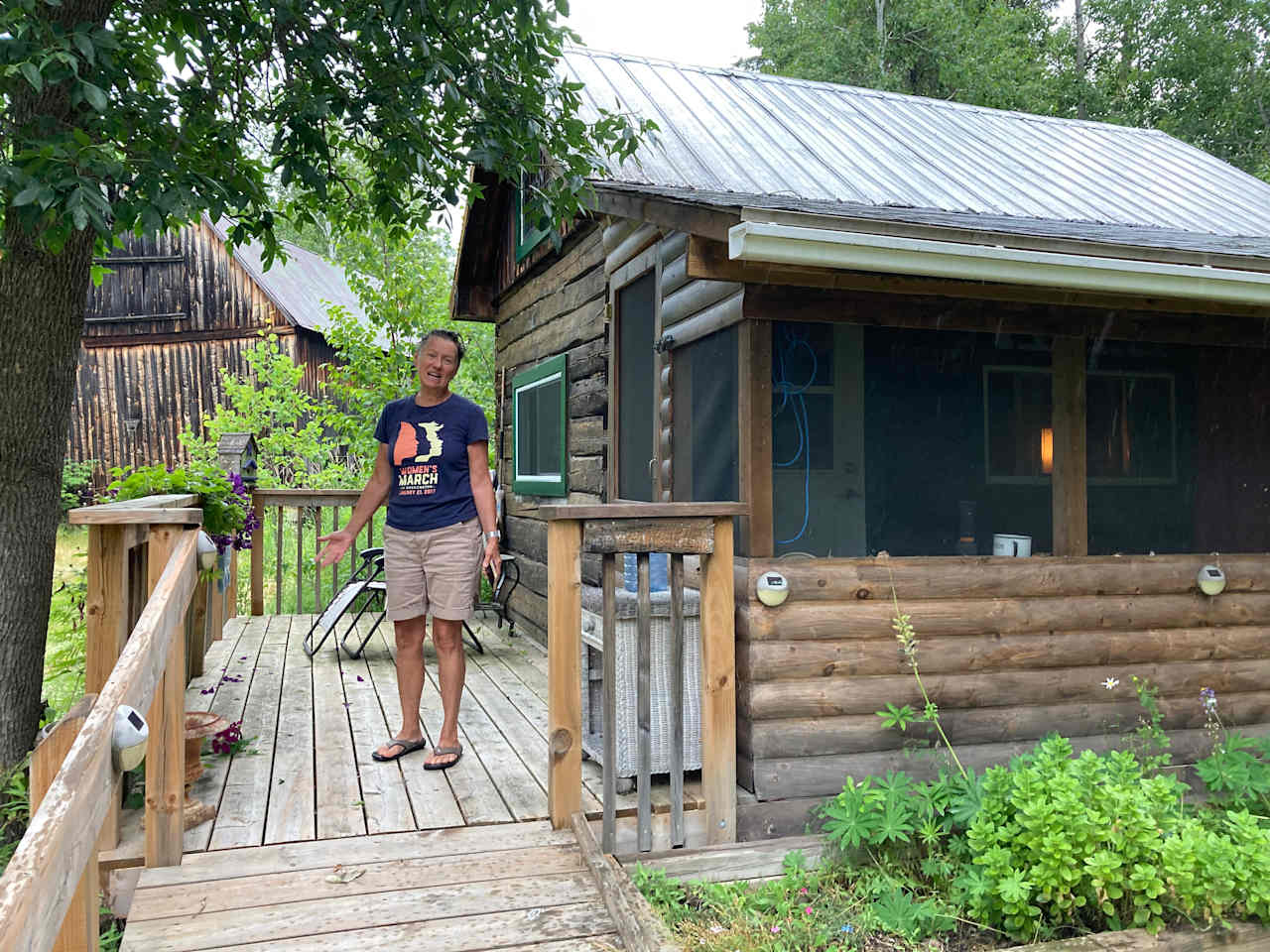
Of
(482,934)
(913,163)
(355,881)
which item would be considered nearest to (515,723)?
(355,881)

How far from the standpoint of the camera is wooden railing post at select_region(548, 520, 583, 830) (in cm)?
300

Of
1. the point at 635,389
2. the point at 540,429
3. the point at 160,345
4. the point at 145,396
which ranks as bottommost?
the point at 540,429

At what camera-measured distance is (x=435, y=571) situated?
11.6 feet

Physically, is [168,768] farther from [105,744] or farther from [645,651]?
[645,651]

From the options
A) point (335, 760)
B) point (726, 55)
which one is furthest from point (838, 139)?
point (726, 55)

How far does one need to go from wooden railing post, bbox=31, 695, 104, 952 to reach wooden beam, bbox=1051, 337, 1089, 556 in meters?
3.42

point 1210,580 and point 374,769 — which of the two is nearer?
point 374,769

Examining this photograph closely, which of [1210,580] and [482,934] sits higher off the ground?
[1210,580]

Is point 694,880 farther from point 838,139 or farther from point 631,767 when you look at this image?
point 838,139

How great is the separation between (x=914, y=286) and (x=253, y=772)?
3195mm

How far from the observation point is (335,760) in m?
3.74

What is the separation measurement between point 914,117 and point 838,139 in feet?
4.82

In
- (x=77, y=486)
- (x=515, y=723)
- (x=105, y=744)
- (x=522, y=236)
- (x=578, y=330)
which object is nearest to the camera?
(x=105, y=744)

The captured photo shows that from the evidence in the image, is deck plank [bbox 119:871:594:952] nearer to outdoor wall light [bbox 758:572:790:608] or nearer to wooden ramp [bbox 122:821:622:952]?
wooden ramp [bbox 122:821:622:952]
